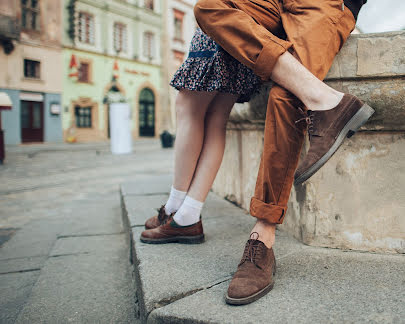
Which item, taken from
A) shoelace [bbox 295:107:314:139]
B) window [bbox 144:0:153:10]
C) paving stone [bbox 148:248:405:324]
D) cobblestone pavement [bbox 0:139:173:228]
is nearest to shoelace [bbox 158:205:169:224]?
paving stone [bbox 148:248:405:324]

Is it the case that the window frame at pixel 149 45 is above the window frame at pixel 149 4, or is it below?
below

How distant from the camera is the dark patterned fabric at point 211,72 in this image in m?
1.34

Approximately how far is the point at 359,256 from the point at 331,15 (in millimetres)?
862

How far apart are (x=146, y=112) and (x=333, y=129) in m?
19.3

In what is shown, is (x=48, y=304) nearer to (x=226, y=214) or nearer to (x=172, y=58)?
(x=226, y=214)

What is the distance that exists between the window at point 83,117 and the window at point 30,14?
3.86m

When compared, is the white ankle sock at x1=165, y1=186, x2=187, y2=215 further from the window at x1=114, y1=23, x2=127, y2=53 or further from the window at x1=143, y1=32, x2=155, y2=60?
the window at x1=143, y1=32, x2=155, y2=60

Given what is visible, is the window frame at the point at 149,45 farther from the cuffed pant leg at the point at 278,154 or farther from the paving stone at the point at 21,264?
the cuffed pant leg at the point at 278,154

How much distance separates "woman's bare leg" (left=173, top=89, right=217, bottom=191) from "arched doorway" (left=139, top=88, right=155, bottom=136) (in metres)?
18.3

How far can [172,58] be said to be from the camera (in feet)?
67.3

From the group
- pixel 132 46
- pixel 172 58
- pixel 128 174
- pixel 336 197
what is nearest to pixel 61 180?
pixel 128 174

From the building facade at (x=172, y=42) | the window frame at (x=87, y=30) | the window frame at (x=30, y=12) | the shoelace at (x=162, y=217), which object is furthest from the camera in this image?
the building facade at (x=172, y=42)

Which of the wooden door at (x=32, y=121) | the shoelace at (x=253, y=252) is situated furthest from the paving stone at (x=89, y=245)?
the wooden door at (x=32, y=121)

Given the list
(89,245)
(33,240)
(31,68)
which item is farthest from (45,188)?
(31,68)
